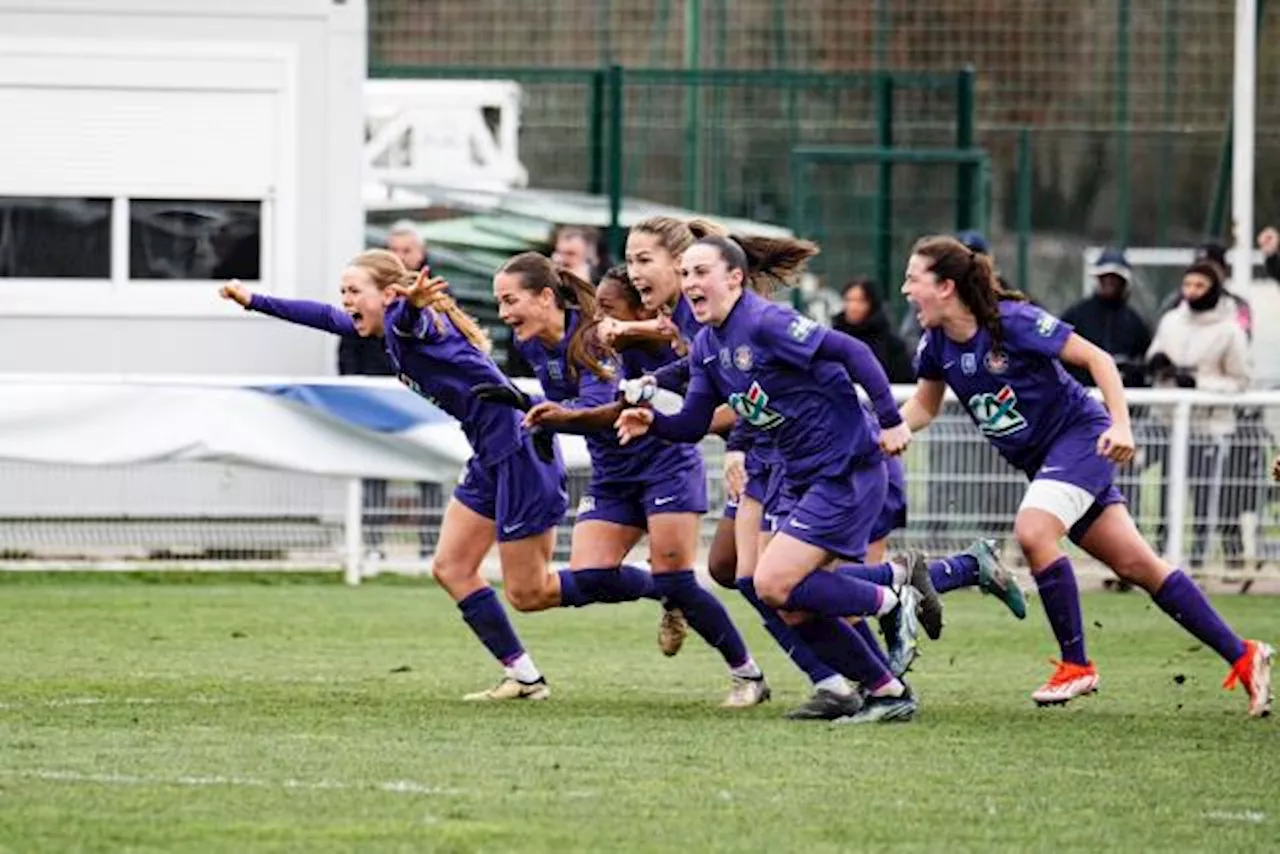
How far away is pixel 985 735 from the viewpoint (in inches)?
394

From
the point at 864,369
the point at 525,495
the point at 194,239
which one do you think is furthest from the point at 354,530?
the point at 864,369

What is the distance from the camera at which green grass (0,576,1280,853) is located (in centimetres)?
774

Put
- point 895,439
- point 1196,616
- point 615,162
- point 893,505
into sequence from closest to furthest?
point 895,439 < point 1196,616 < point 893,505 < point 615,162

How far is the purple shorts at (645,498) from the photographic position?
11.4m

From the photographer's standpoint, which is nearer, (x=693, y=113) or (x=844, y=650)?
(x=844, y=650)

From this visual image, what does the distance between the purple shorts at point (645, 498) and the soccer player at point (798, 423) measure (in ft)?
3.21

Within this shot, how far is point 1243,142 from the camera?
20.8 m

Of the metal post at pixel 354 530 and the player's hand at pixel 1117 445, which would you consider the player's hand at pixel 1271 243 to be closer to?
A: the metal post at pixel 354 530

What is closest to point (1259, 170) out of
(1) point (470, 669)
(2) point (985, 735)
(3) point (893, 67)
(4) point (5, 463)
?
(3) point (893, 67)

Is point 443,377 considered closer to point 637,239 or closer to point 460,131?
point 637,239

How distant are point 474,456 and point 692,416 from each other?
1.43m

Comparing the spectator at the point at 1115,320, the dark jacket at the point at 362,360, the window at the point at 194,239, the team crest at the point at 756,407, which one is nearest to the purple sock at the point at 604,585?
the team crest at the point at 756,407

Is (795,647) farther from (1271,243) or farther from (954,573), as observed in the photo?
(1271,243)

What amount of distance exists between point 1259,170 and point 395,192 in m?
7.61
